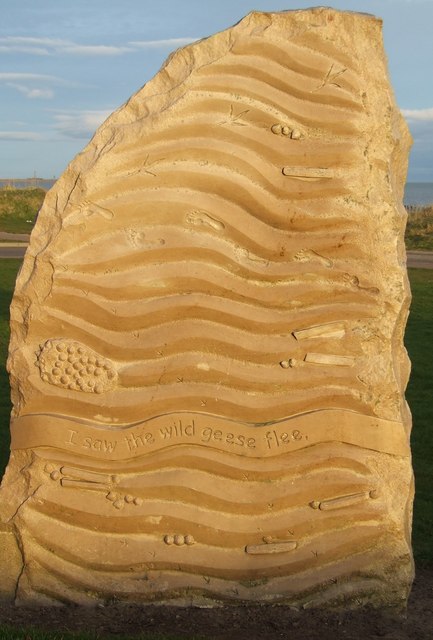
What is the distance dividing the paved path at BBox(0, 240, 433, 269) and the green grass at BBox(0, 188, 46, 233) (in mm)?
4634

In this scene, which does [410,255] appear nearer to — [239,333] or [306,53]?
[306,53]

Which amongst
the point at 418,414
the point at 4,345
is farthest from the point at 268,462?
the point at 4,345

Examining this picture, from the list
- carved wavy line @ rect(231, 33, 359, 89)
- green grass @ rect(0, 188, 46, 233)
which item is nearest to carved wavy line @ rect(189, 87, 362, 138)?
carved wavy line @ rect(231, 33, 359, 89)

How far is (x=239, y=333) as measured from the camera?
16.5ft

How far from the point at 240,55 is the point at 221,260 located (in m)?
1.17

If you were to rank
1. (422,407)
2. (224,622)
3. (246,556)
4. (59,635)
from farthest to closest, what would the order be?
(422,407) < (246,556) < (224,622) < (59,635)

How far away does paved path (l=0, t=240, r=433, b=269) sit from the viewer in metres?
18.3

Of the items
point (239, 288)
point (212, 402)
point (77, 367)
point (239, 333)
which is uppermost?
point (239, 288)

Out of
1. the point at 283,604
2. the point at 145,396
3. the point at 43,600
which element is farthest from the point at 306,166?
the point at 43,600

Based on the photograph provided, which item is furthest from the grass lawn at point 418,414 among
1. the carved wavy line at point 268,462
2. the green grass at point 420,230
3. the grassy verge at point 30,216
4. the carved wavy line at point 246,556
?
the grassy verge at point 30,216

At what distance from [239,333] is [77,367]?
96 centimetres

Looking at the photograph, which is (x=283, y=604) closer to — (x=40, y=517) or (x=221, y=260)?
(x=40, y=517)

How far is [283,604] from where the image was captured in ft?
16.2

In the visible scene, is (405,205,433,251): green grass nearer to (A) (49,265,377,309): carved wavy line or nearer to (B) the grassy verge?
(B) the grassy verge
